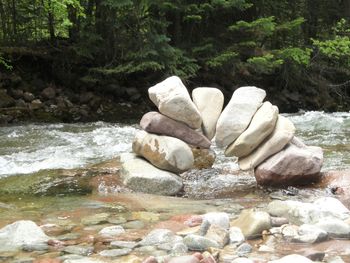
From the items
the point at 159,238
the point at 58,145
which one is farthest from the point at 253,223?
the point at 58,145

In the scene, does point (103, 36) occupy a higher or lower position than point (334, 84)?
higher

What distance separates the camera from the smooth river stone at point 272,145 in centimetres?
607

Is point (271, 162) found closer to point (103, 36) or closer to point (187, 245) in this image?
point (187, 245)

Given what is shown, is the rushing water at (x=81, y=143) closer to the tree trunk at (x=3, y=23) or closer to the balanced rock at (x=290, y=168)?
the balanced rock at (x=290, y=168)

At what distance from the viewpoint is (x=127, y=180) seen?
6168mm

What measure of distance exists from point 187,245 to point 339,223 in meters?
1.37

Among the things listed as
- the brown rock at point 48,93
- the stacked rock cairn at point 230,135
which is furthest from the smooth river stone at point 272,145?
the brown rock at point 48,93

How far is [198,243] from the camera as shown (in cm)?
391

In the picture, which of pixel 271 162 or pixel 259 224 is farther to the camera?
pixel 271 162

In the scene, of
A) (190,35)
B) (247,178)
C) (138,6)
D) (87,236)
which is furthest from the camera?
(190,35)

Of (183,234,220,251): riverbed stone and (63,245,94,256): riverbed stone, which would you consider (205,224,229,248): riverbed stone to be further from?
(63,245,94,256): riverbed stone

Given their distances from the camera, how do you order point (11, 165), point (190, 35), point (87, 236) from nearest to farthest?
point (87, 236) → point (11, 165) → point (190, 35)

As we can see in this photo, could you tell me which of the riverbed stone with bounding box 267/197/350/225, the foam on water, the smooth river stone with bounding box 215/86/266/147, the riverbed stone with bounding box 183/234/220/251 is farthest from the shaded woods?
the riverbed stone with bounding box 183/234/220/251

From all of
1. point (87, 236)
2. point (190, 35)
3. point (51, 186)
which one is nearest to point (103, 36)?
point (190, 35)
